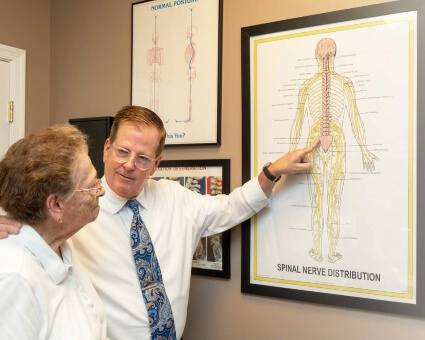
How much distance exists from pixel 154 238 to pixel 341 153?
0.77 m

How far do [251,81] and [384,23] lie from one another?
0.55 metres

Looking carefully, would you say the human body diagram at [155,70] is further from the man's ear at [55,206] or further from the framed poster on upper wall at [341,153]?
the man's ear at [55,206]

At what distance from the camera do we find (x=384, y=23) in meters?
1.65

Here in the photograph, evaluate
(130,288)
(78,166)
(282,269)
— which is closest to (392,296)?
(282,269)

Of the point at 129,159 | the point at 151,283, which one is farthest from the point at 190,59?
the point at 151,283

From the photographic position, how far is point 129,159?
5.43 ft

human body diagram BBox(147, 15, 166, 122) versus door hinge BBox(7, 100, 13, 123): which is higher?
human body diagram BBox(147, 15, 166, 122)

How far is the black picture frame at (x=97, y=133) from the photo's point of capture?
2.31 meters

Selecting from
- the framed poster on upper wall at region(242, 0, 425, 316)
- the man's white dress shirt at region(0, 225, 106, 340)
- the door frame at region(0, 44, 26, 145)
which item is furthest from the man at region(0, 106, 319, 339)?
A: the door frame at region(0, 44, 26, 145)

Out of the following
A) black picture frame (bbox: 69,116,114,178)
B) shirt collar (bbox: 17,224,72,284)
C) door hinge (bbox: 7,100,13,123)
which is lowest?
shirt collar (bbox: 17,224,72,284)

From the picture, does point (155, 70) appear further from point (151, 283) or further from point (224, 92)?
point (151, 283)

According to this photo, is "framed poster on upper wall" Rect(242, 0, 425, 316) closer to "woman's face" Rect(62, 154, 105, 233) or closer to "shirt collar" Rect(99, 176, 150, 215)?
"shirt collar" Rect(99, 176, 150, 215)

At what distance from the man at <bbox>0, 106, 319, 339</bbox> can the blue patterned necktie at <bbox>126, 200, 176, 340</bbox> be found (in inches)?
0.6

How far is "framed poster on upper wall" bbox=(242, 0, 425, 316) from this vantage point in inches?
63.2
